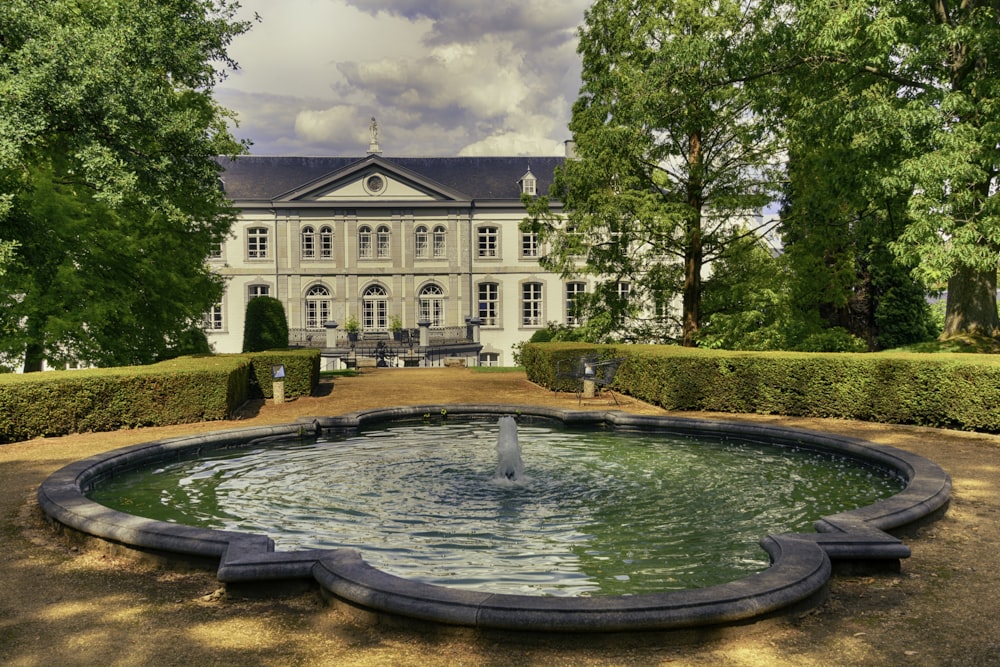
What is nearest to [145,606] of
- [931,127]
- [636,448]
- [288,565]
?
[288,565]

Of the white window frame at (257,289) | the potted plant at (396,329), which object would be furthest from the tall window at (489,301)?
the white window frame at (257,289)

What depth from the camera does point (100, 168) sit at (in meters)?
14.1

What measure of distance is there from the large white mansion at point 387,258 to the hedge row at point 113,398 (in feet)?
89.6

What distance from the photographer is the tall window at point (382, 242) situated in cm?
4156

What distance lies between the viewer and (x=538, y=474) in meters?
9.14

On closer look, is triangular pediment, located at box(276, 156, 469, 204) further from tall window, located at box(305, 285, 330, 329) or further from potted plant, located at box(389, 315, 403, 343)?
potted plant, located at box(389, 315, 403, 343)

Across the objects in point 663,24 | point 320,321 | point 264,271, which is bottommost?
point 320,321

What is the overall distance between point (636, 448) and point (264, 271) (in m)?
34.2

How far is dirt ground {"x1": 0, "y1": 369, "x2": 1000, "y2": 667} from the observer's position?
412 centimetres

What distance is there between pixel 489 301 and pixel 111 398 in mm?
30272

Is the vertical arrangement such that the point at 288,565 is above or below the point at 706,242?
below

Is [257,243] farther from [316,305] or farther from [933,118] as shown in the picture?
[933,118]

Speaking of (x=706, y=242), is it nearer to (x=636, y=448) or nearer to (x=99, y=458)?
(x=636, y=448)

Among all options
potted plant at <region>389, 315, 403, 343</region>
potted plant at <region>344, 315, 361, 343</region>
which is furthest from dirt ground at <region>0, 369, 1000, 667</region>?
potted plant at <region>389, 315, 403, 343</region>
